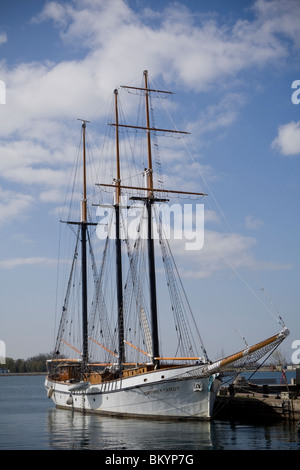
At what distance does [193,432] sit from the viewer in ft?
134

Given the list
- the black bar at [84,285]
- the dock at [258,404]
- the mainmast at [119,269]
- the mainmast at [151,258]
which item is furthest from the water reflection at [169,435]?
the black bar at [84,285]

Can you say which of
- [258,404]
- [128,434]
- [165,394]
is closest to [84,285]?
[165,394]

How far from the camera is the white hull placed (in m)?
45.6

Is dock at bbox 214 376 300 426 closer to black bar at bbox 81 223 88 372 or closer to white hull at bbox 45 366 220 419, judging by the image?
→ white hull at bbox 45 366 220 419

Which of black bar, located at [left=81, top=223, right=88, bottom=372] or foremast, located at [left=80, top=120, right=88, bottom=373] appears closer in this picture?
foremast, located at [left=80, top=120, right=88, bottom=373]

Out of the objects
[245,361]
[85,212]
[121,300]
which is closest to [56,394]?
[121,300]

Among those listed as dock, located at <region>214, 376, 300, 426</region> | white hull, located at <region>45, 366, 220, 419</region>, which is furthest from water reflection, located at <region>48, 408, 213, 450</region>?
dock, located at <region>214, 376, 300, 426</region>

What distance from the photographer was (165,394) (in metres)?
46.8

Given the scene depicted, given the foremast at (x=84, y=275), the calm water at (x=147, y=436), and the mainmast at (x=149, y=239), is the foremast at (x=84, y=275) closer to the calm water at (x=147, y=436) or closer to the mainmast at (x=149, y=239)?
the mainmast at (x=149, y=239)

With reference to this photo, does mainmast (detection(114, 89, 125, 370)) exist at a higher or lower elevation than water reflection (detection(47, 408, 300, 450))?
higher

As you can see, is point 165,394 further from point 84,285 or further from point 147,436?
point 84,285

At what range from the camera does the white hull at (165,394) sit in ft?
150

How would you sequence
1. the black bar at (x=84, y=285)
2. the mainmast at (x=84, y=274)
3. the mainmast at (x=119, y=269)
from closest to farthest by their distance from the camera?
the mainmast at (x=119, y=269) → the mainmast at (x=84, y=274) → the black bar at (x=84, y=285)
